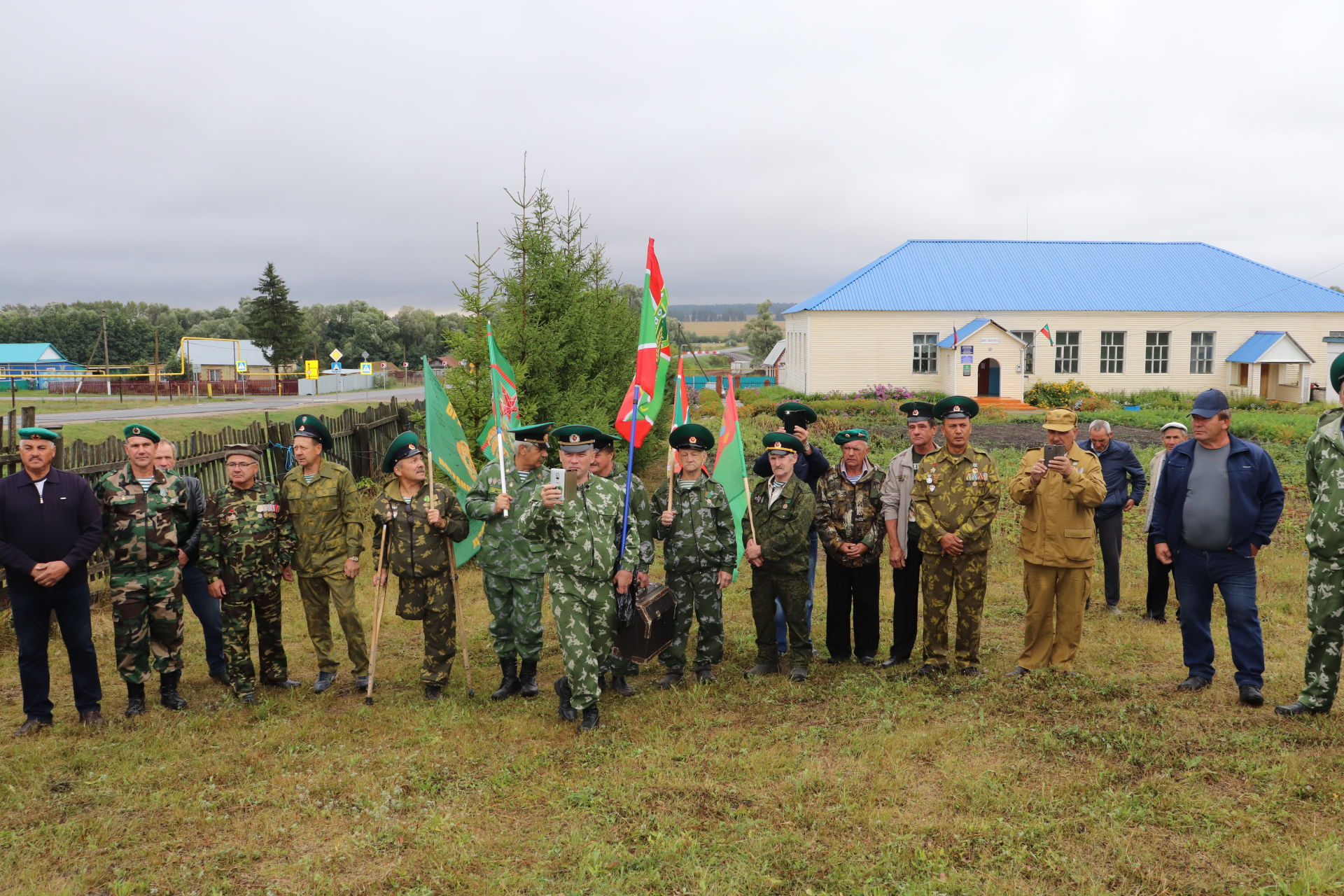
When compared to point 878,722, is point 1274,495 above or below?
above

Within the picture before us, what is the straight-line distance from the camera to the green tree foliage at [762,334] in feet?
271

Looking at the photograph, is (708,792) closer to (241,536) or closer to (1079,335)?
(241,536)

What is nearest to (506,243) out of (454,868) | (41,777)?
(41,777)

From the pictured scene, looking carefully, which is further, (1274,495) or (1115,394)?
(1115,394)

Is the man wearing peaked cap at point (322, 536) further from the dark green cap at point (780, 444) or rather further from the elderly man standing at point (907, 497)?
the elderly man standing at point (907, 497)

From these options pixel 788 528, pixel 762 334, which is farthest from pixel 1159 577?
pixel 762 334

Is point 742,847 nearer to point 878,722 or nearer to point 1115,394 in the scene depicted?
point 878,722

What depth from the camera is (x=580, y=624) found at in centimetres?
560

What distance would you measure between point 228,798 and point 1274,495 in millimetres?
6716

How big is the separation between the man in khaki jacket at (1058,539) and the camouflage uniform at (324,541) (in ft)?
16.4

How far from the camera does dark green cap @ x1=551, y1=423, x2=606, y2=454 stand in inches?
220

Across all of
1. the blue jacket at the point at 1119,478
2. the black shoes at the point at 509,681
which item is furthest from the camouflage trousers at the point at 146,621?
the blue jacket at the point at 1119,478

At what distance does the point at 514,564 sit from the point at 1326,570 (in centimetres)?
530

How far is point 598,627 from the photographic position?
5750 millimetres
